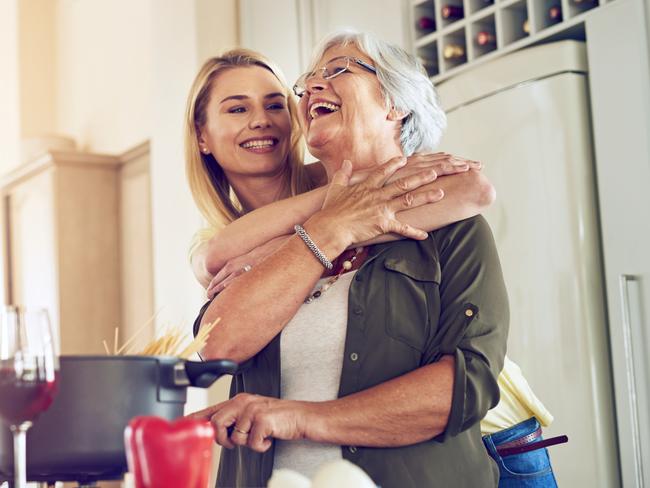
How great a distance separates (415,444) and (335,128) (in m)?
0.57

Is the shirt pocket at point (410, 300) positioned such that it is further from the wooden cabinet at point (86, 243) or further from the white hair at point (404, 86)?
the wooden cabinet at point (86, 243)

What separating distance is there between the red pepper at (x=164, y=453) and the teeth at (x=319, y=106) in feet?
3.13

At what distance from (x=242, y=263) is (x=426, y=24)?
6.38 ft

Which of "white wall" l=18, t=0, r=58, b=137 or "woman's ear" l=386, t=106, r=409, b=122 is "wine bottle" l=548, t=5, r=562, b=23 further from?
"white wall" l=18, t=0, r=58, b=137

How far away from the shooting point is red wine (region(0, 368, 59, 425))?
0.93 metres

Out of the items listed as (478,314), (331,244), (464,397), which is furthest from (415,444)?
(331,244)

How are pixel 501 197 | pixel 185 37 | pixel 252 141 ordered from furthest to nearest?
1. pixel 185 37
2. pixel 501 197
3. pixel 252 141

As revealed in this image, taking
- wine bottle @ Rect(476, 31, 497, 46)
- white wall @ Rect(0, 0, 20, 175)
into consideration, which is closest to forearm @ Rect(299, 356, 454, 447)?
wine bottle @ Rect(476, 31, 497, 46)

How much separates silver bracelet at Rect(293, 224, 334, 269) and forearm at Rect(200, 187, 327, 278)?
0.13 meters

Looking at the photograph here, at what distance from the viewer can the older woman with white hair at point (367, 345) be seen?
4.53 ft

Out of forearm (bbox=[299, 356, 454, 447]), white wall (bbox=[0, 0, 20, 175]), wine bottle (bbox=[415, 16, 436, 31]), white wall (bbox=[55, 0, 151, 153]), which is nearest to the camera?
forearm (bbox=[299, 356, 454, 447])

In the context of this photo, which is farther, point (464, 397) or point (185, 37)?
point (185, 37)

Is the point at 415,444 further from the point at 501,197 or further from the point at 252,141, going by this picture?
the point at 501,197

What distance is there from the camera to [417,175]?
1554 millimetres
